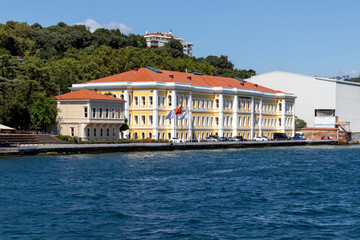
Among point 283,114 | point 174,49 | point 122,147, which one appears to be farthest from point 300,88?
point 122,147

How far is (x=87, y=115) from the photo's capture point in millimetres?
83062

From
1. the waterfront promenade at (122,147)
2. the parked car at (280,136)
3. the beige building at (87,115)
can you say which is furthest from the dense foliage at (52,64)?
the parked car at (280,136)

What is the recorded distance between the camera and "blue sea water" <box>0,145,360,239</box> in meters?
29.7

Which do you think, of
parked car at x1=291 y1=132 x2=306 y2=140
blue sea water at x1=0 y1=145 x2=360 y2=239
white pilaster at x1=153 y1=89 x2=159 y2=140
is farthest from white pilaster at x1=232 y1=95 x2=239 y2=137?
blue sea water at x1=0 y1=145 x2=360 y2=239

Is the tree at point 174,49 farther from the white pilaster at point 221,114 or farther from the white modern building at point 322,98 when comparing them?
the white pilaster at point 221,114

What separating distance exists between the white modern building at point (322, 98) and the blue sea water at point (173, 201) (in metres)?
74.1

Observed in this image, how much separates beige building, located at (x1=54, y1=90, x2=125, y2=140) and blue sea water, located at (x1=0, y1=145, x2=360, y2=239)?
22987 mm

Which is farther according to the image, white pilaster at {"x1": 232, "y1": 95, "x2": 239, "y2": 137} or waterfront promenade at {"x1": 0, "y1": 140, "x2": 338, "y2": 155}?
white pilaster at {"x1": 232, "y1": 95, "x2": 239, "y2": 137}

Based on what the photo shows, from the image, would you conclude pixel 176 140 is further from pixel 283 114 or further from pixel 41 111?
pixel 283 114

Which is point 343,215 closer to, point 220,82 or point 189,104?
point 189,104

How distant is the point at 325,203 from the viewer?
3784 cm

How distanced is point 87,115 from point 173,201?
47.4 metres

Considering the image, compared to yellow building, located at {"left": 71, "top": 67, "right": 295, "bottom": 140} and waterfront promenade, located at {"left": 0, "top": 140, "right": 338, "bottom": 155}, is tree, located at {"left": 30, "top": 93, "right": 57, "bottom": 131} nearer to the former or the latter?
waterfront promenade, located at {"left": 0, "top": 140, "right": 338, "bottom": 155}

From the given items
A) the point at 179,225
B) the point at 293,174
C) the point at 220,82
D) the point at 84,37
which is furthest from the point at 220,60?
the point at 179,225
